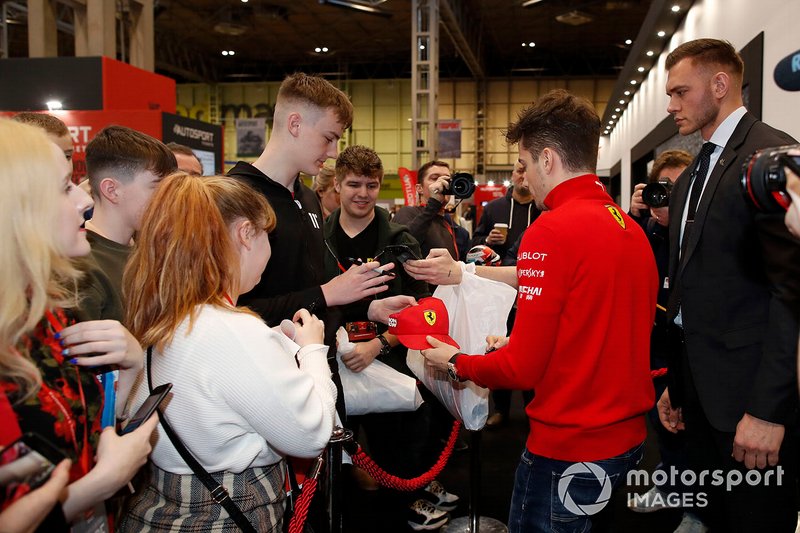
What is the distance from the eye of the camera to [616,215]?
5.79 ft

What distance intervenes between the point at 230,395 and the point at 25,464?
19.3 inches

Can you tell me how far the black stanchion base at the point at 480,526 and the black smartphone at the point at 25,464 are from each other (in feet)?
8.44

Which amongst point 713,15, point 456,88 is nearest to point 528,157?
point 713,15

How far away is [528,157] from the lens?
6.21 ft

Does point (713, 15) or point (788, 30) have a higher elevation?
point (713, 15)

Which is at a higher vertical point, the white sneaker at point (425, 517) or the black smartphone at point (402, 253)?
the black smartphone at point (402, 253)

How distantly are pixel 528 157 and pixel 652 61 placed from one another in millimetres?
9827

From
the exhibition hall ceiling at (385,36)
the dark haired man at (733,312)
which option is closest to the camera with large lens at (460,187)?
the dark haired man at (733,312)

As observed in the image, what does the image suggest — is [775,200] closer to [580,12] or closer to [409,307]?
[409,307]

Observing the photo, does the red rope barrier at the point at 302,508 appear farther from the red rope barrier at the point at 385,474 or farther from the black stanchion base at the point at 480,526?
the black stanchion base at the point at 480,526

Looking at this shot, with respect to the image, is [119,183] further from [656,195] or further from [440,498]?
[440,498]

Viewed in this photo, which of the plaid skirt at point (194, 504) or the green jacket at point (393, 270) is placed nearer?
the plaid skirt at point (194, 504)

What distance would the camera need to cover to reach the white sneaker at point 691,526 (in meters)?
3.09

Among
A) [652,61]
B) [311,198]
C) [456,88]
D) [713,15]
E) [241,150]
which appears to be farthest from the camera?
[456,88]
